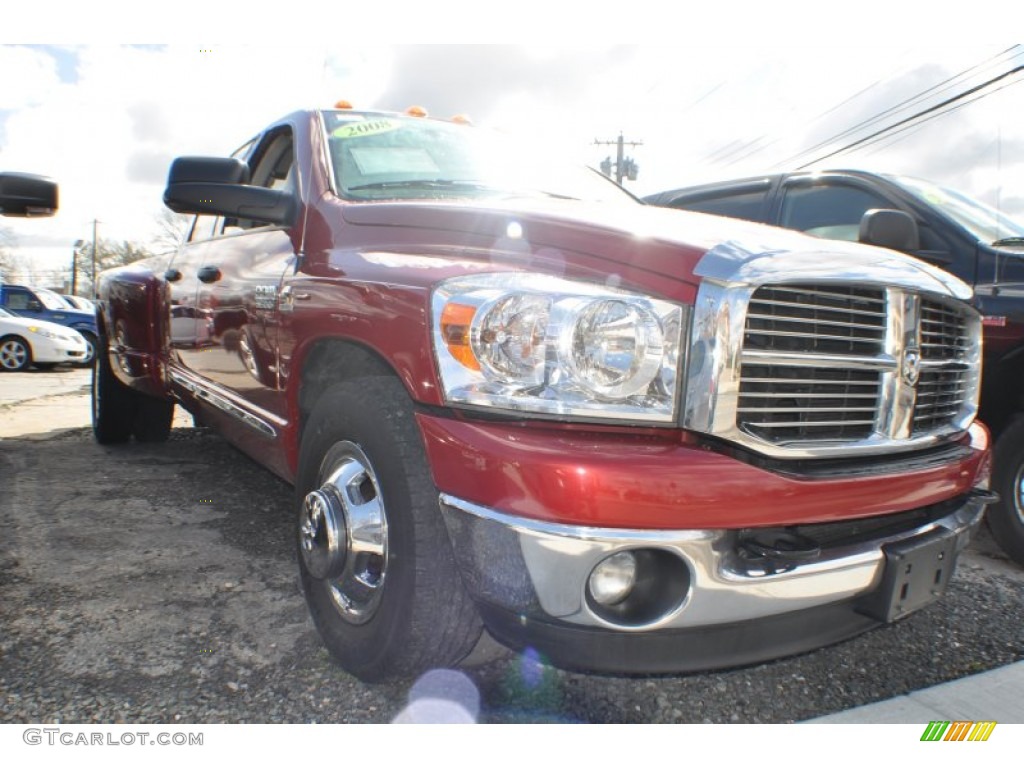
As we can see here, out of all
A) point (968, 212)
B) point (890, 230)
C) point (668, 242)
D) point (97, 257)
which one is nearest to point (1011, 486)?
point (890, 230)

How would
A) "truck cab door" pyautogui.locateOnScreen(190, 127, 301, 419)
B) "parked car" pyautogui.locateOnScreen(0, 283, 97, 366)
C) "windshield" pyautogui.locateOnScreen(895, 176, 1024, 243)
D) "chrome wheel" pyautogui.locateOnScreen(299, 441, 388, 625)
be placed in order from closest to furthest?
"chrome wheel" pyautogui.locateOnScreen(299, 441, 388, 625) < "truck cab door" pyautogui.locateOnScreen(190, 127, 301, 419) < "windshield" pyautogui.locateOnScreen(895, 176, 1024, 243) < "parked car" pyautogui.locateOnScreen(0, 283, 97, 366)

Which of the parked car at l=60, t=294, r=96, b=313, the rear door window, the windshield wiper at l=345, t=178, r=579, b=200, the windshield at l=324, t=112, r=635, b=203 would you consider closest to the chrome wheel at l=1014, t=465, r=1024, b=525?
the rear door window

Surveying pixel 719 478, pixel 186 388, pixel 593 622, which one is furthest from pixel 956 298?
pixel 186 388

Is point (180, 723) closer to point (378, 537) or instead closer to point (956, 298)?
point (378, 537)

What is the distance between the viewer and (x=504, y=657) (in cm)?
234

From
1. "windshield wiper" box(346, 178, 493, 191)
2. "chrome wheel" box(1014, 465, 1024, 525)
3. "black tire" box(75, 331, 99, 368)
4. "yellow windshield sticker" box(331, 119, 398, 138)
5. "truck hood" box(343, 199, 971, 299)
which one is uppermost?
"yellow windshield sticker" box(331, 119, 398, 138)

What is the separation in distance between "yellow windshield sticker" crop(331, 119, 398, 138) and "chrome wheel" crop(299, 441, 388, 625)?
129 centimetres

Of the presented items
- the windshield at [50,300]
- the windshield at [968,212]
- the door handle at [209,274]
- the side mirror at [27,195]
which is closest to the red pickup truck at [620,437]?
the door handle at [209,274]

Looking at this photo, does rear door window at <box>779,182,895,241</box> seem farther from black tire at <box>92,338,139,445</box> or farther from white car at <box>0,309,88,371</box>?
white car at <box>0,309,88,371</box>

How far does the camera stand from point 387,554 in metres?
1.85

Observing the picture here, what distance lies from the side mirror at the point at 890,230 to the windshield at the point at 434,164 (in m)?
1.08

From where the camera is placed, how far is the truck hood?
65.1 inches

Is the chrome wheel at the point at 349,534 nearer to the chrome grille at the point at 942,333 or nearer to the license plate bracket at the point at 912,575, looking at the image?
the license plate bracket at the point at 912,575

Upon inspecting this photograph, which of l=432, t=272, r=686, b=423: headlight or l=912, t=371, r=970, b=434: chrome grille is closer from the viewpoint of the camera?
l=432, t=272, r=686, b=423: headlight
